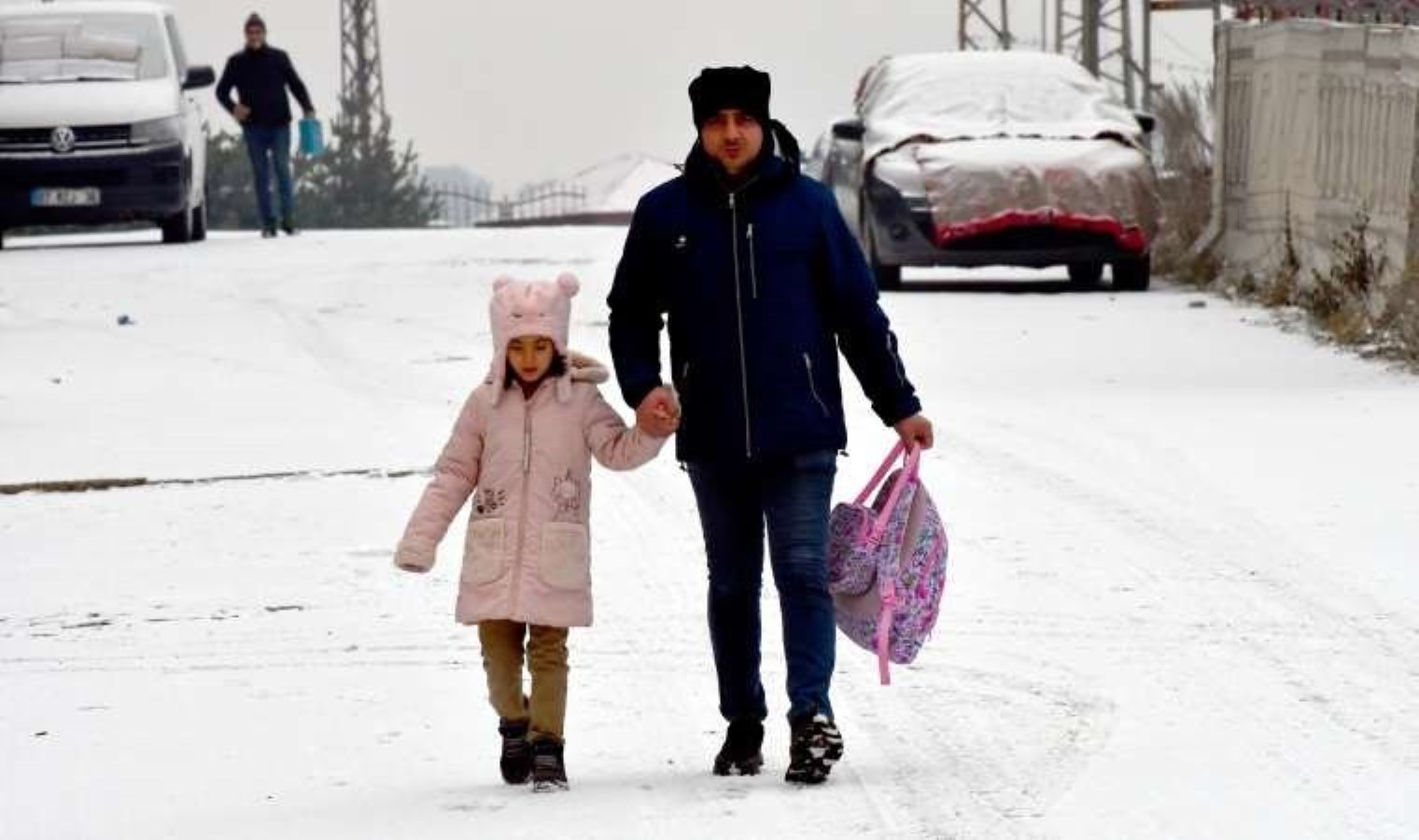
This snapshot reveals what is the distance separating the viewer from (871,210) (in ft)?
70.9

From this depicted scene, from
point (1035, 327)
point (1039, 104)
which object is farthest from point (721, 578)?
point (1039, 104)

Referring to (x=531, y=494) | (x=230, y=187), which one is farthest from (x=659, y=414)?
(x=230, y=187)

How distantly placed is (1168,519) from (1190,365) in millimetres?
5661

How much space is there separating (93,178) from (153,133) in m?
0.60

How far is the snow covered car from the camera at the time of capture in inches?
840

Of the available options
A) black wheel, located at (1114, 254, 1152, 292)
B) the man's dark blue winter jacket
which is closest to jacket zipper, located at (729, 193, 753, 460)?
the man's dark blue winter jacket

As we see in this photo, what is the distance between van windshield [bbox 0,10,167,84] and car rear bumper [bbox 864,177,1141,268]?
9057 mm

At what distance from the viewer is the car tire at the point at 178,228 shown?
1147 inches

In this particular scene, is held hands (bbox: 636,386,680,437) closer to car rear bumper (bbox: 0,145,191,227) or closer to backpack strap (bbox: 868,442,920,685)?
backpack strap (bbox: 868,442,920,685)

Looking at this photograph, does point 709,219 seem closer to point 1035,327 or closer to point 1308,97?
point 1035,327

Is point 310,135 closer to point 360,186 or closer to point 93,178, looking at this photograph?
point 93,178

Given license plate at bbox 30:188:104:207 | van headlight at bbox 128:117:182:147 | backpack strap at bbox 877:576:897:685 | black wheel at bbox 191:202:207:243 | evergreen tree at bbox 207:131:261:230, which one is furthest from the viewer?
evergreen tree at bbox 207:131:261:230

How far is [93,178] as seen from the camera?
90.0 ft

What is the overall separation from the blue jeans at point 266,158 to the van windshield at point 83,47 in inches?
70.6
